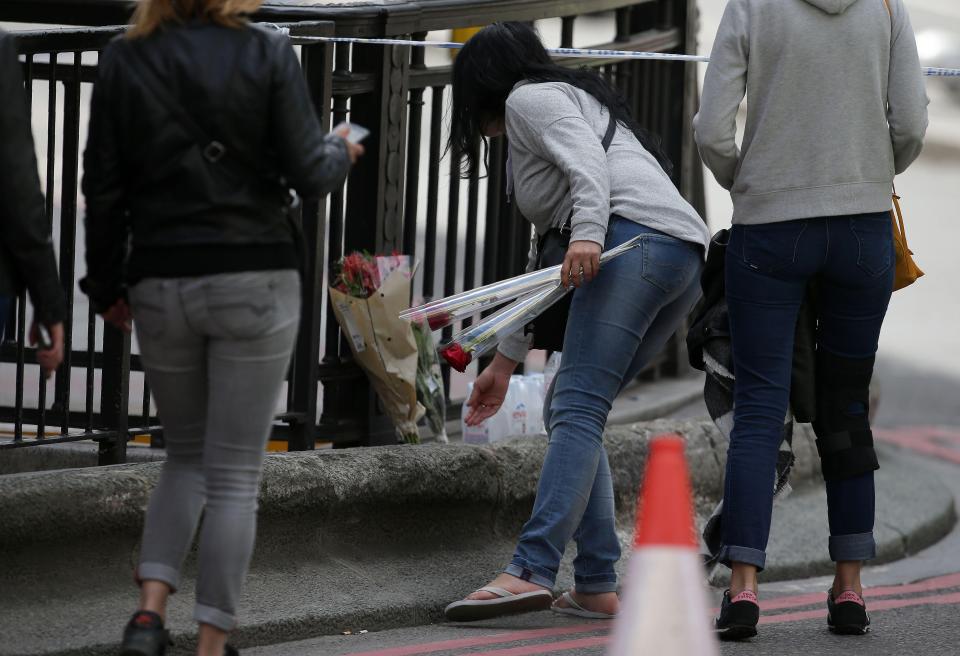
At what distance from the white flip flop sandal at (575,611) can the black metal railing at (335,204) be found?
105 centimetres

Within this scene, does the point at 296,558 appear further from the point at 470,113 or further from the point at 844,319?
A: the point at 844,319

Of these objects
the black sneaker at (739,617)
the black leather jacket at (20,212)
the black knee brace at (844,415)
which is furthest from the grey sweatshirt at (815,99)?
the black leather jacket at (20,212)

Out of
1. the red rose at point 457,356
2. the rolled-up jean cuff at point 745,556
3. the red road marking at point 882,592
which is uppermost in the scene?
the red rose at point 457,356

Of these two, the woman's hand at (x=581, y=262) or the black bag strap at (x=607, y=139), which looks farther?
the black bag strap at (x=607, y=139)

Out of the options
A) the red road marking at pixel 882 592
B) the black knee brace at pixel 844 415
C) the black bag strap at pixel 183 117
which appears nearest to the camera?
the black bag strap at pixel 183 117

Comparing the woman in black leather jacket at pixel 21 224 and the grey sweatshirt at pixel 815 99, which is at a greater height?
the grey sweatshirt at pixel 815 99

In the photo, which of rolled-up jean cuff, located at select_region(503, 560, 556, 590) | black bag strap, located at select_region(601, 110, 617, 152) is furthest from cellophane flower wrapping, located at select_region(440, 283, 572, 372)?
rolled-up jean cuff, located at select_region(503, 560, 556, 590)

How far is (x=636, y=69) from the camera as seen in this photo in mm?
6617

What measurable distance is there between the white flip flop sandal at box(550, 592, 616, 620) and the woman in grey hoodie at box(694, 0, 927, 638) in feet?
1.35

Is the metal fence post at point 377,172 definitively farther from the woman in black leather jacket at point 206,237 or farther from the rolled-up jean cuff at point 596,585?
the woman in black leather jacket at point 206,237

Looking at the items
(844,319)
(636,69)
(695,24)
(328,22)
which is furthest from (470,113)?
(695,24)

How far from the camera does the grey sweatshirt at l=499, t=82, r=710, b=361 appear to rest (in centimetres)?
406

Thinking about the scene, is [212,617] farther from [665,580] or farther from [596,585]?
[596,585]

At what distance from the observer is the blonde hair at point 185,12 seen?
3.12m
